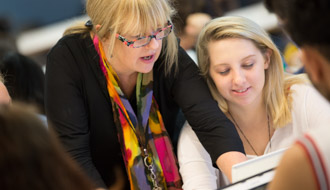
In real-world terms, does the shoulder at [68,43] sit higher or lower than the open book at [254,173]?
higher

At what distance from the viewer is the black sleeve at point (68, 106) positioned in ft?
5.65

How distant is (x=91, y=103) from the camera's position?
1.83 m

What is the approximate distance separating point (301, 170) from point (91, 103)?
111cm

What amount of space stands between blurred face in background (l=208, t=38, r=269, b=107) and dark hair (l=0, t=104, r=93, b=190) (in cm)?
111

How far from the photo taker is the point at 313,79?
90cm

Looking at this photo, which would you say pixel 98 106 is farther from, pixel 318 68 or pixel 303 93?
pixel 318 68

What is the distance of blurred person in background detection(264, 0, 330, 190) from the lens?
33.1 inches

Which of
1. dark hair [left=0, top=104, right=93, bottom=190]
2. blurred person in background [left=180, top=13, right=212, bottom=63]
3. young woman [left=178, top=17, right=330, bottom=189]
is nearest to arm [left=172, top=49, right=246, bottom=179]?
young woman [left=178, top=17, right=330, bottom=189]

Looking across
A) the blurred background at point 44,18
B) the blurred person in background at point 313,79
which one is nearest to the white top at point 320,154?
the blurred person in background at point 313,79

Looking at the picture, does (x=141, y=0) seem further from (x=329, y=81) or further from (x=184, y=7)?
(x=184, y=7)

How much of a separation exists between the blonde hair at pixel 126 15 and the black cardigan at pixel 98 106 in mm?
134

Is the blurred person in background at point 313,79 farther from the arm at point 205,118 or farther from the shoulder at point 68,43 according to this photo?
the shoulder at point 68,43

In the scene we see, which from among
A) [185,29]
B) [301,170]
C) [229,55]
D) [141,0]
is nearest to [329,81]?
[301,170]

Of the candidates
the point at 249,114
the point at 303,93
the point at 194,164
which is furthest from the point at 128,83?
the point at 303,93
